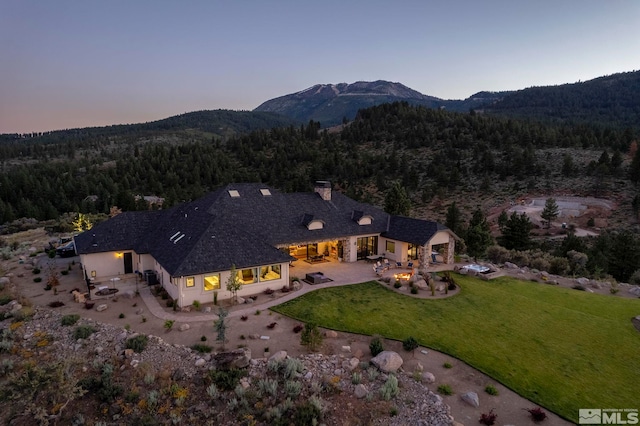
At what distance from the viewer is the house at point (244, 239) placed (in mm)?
22469

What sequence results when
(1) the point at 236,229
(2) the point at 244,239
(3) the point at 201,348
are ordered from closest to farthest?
(3) the point at 201,348, (2) the point at 244,239, (1) the point at 236,229

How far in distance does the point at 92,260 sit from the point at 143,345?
13.1 m

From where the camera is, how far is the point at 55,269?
28.7 meters

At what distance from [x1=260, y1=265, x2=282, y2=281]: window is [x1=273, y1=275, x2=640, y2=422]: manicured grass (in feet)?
8.50

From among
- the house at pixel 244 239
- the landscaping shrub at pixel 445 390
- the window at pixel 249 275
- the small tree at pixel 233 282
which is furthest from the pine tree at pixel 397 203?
the landscaping shrub at pixel 445 390

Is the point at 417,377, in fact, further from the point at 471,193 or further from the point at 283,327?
the point at 471,193

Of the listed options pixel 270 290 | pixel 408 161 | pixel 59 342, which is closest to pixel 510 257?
pixel 270 290

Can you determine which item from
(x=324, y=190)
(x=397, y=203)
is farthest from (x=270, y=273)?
(x=397, y=203)

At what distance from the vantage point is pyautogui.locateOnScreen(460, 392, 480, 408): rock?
13.6 metres

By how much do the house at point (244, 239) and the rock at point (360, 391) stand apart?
10529mm

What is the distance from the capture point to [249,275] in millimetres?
23594

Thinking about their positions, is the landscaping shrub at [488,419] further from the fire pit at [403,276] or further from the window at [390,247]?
the window at [390,247]

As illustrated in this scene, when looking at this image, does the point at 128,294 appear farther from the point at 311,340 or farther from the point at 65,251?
the point at 65,251

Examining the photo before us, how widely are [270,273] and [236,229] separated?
152 inches
